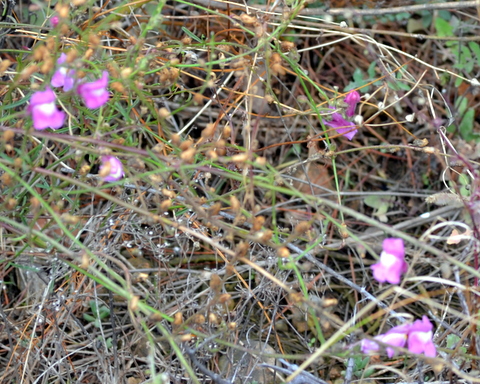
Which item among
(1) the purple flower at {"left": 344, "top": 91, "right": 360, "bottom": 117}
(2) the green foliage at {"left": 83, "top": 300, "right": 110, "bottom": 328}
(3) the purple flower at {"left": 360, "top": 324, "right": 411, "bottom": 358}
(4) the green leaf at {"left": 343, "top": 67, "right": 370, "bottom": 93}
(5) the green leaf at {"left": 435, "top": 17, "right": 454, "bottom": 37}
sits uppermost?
(5) the green leaf at {"left": 435, "top": 17, "right": 454, "bottom": 37}

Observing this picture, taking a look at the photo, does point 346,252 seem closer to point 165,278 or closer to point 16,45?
point 165,278

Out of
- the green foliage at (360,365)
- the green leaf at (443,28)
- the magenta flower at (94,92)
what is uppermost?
the magenta flower at (94,92)

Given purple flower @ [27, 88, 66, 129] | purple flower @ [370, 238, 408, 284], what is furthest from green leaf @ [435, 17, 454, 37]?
purple flower @ [27, 88, 66, 129]

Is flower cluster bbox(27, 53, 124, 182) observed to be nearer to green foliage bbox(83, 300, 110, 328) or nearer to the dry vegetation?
the dry vegetation

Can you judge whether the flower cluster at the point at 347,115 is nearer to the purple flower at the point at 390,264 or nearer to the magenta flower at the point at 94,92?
the purple flower at the point at 390,264

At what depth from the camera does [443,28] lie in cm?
225

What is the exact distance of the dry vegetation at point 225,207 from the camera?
4.04 ft

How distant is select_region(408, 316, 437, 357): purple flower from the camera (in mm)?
1220

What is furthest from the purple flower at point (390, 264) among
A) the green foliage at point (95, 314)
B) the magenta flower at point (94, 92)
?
the green foliage at point (95, 314)

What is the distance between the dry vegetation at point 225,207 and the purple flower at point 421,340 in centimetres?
3

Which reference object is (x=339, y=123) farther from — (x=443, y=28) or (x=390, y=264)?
(x=443, y=28)

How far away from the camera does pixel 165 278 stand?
1901 mm

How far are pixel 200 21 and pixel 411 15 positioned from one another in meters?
0.94

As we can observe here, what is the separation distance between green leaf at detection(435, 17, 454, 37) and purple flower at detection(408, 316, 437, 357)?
143cm
